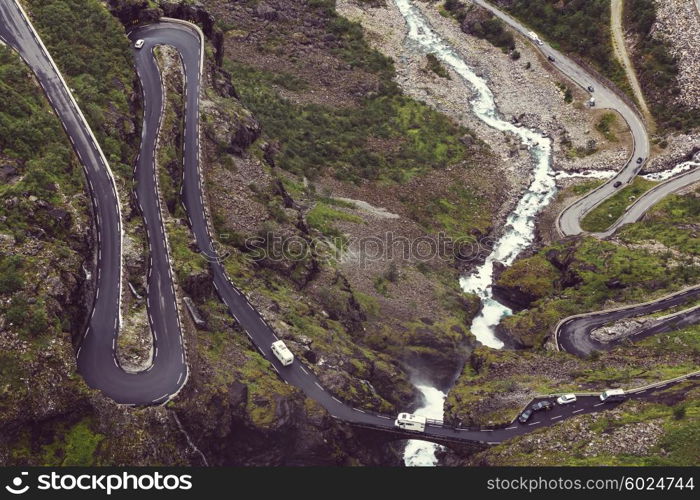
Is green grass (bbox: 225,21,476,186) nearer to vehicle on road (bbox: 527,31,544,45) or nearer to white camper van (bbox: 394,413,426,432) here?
vehicle on road (bbox: 527,31,544,45)

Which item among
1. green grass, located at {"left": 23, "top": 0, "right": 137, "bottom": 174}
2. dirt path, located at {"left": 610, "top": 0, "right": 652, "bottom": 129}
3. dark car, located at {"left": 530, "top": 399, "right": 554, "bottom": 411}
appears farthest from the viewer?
dirt path, located at {"left": 610, "top": 0, "right": 652, "bottom": 129}

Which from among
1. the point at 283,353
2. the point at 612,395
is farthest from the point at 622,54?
the point at 283,353

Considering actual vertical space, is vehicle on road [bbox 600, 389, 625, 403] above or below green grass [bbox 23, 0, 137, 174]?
below

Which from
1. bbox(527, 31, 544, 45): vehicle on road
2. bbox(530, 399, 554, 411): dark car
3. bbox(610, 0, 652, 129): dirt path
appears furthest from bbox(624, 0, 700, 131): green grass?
bbox(530, 399, 554, 411): dark car

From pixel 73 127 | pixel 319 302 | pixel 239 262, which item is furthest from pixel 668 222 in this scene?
pixel 73 127

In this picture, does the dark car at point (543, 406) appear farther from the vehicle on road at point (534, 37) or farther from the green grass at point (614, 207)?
the vehicle on road at point (534, 37)

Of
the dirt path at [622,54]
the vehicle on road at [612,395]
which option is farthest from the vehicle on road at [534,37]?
the vehicle on road at [612,395]

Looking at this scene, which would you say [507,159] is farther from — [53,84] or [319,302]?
[53,84]
